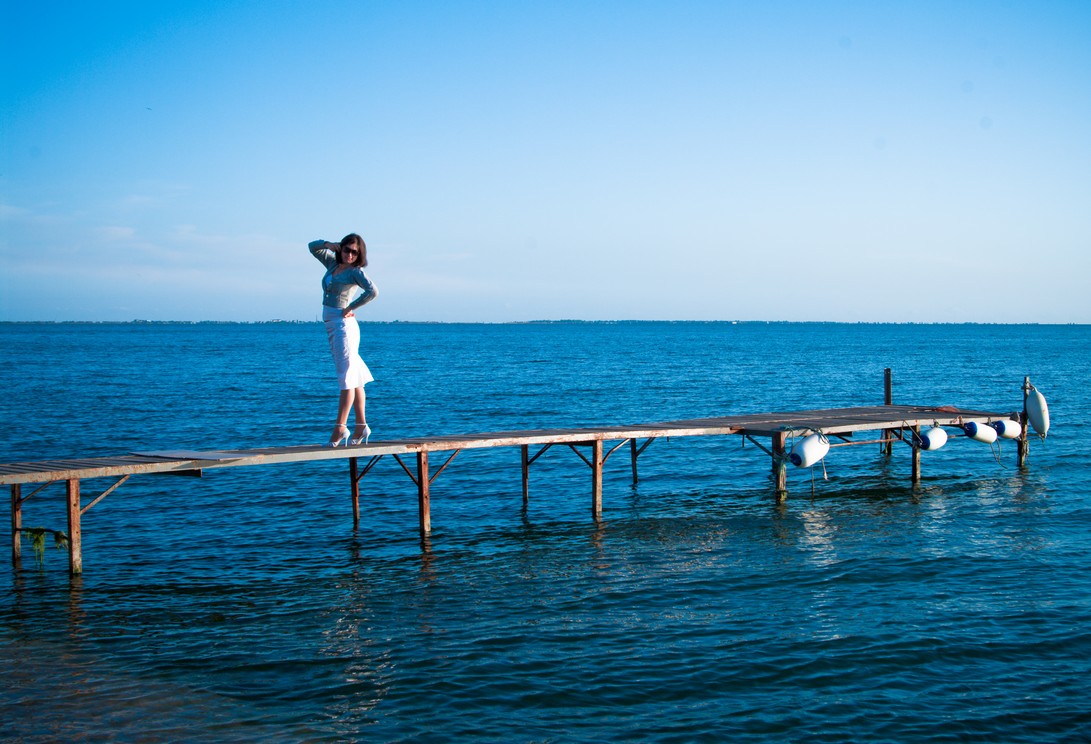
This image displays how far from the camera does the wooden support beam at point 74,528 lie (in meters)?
13.0

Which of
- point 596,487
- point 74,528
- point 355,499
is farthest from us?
point 596,487

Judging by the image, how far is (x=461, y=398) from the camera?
46406 mm

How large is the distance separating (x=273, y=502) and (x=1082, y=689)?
1501 cm

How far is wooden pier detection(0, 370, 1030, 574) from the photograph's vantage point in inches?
520

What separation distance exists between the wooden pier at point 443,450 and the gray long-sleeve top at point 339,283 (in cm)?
273

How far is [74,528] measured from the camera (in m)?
13.4

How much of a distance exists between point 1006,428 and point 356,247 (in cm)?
1696

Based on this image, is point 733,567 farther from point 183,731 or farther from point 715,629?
point 183,731

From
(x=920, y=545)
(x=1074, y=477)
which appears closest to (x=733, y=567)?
(x=920, y=545)

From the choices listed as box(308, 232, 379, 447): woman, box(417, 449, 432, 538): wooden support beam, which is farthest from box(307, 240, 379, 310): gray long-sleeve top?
box(417, 449, 432, 538): wooden support beam

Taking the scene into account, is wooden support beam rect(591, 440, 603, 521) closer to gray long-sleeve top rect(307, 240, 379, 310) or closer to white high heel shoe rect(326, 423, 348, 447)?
white high heel shoe rect(326, 423, 348, 447)

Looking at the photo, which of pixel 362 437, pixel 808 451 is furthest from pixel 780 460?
pixel 362 437

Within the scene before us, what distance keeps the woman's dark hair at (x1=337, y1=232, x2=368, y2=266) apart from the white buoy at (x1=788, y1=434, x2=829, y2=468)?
1006 cm

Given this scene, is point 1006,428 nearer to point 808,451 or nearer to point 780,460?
point 780,460
